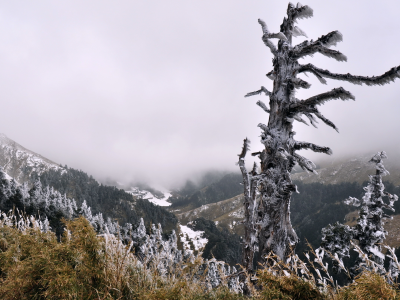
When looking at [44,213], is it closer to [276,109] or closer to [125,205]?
[276,109]

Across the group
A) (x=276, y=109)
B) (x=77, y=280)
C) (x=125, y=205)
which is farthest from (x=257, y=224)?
(x=125, y=205)

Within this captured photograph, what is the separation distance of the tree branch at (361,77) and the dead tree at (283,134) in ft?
0.06

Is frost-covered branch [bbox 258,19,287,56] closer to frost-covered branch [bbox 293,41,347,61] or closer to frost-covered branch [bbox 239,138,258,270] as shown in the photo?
frost-covered branch [bbox 293,41,347,61]

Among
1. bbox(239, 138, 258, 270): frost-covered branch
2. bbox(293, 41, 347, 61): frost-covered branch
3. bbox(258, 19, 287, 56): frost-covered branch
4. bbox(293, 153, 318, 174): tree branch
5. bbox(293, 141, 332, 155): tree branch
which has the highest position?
bbox(258, 19, 287, 56): frost-covered branch

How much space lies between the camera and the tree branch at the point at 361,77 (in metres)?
4.11

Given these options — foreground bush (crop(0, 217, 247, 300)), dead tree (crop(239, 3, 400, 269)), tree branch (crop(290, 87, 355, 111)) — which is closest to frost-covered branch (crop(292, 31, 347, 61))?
→ dead tree (crop(239, 3, 400, 269))

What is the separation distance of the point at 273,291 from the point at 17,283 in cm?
402

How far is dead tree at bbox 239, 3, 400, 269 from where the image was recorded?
502cm

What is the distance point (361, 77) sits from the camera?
15.3 feet

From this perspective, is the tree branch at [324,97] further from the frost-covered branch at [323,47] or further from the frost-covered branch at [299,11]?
the frost-covered branch at [299,11]

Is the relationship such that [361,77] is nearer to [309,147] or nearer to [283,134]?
[309,147]

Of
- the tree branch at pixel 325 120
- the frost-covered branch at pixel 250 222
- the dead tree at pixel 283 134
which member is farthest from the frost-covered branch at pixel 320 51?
the frost-covered branch at pixel 250 222

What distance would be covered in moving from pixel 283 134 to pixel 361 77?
6.68 ft

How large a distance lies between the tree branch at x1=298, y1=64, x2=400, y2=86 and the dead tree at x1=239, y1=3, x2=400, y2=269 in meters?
0.02
